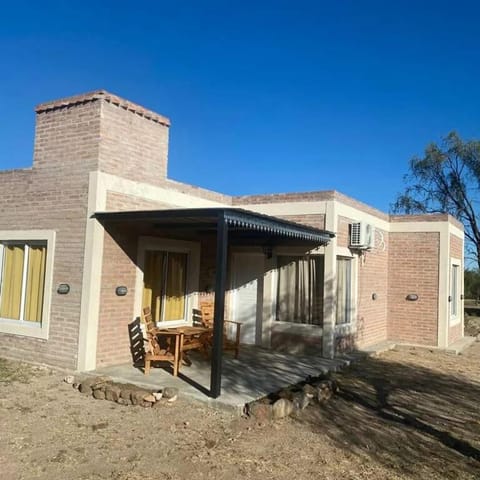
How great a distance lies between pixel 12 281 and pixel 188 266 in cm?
373

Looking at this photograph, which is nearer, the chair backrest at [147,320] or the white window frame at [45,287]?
the chair backrest at [147,320]

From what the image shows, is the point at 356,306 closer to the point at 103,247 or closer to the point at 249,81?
the point at 103,247

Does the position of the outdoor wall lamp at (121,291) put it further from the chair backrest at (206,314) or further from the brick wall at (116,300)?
the chair backrest at (206,314)

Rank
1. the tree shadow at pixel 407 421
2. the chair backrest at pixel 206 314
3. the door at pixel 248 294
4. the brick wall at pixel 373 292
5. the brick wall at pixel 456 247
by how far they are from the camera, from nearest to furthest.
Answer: the tree shadow at pixel 407 421
the chair backrest at pixel 206 314
the door at pixel 248 294
the brick wall at pixel 373 292
the brick wall at pixel 456 247

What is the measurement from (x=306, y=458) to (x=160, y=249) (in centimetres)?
571

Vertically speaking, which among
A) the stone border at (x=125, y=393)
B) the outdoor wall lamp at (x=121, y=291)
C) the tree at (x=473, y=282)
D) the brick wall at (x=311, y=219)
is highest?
the brick wall at (x=311, y=219)

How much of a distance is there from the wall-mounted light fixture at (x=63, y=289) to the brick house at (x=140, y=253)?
26 mm

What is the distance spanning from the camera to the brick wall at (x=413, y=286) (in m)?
Result: 13.7

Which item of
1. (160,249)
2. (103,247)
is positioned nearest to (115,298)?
(103,247)

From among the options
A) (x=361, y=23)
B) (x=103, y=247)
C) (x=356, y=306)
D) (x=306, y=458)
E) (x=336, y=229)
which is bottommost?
(x=306, y=458)

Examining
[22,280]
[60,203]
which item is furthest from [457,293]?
[22,280]

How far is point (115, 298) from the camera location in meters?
8.68

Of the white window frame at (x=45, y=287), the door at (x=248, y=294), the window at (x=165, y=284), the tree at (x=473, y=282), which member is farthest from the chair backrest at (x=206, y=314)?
the tree at (x=473, y=282)

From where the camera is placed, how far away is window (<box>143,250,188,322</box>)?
9.84m
